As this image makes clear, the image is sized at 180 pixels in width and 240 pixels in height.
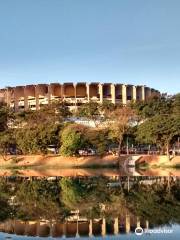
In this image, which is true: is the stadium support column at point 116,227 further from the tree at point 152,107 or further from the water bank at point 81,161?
the tree at point 152,107

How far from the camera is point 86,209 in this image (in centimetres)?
2666

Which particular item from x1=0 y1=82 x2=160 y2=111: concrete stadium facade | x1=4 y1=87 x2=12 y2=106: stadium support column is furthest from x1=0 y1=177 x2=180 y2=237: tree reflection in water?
x1=4 y1=87 x2=12 y2=106: stadium support column

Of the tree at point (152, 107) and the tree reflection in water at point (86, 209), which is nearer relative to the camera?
the tree reflection in water at point (86, 209)

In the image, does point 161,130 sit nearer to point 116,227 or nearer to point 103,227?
point 116,227

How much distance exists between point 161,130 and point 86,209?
43.2 m

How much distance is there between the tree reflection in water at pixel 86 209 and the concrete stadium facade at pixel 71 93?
295 feet

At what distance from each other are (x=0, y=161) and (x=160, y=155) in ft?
74.6

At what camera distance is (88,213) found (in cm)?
2486

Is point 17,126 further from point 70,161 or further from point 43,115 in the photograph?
point 70,161

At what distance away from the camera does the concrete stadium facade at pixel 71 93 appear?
129375 millimetres

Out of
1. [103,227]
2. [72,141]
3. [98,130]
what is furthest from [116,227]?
[98,130]

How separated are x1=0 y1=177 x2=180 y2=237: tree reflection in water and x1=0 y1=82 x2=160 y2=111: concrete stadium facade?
295 ft

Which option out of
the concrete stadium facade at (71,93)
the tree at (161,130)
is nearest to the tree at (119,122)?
the tree at (161,130)

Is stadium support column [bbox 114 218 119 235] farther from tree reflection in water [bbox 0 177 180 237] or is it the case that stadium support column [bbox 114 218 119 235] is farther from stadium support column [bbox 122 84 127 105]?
stadium support column [bbox 122 84 127 105]
